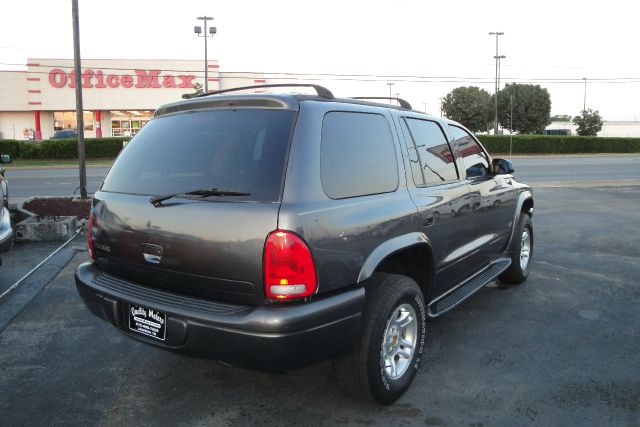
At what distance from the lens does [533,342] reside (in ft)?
13.6

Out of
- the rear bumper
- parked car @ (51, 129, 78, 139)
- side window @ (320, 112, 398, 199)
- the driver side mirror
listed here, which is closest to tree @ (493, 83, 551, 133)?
parked car @ (51, 129, 78, 139)

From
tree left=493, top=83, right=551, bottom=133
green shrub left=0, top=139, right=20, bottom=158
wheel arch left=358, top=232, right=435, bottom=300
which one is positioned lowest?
wheel arch left=358, top=232, right=435, bottom=300

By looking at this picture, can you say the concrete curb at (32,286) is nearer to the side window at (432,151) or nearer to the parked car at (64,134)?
the side window at (432,151)

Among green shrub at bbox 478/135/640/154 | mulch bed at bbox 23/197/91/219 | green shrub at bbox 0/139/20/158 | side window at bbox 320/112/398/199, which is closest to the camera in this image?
side window at bbox 320/112/398/199

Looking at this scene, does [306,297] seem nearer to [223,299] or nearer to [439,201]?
[223,299]

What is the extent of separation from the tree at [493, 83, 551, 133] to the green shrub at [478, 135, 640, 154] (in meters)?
22.6

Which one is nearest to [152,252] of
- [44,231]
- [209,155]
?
[209,155]

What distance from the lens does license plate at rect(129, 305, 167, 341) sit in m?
2.85

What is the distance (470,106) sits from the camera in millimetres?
69938

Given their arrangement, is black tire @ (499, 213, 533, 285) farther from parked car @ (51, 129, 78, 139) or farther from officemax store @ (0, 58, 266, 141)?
officemax store @ (0, 58, 266, 141)

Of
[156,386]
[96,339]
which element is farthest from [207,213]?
[96,339]

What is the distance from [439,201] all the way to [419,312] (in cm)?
80

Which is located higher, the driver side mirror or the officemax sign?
the officemax sign

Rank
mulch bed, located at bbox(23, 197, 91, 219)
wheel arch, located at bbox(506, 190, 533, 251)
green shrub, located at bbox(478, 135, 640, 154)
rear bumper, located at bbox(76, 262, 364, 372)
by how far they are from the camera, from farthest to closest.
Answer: green shrub, located at bbox(478, 135, 640, 154) < mulch bed, located at bbox(23, 197, 91, 219) < wheel arch, located at bbox(506, 190, 533, 251) < rear bumper, located at bbox(76, 262, 364, 372)
